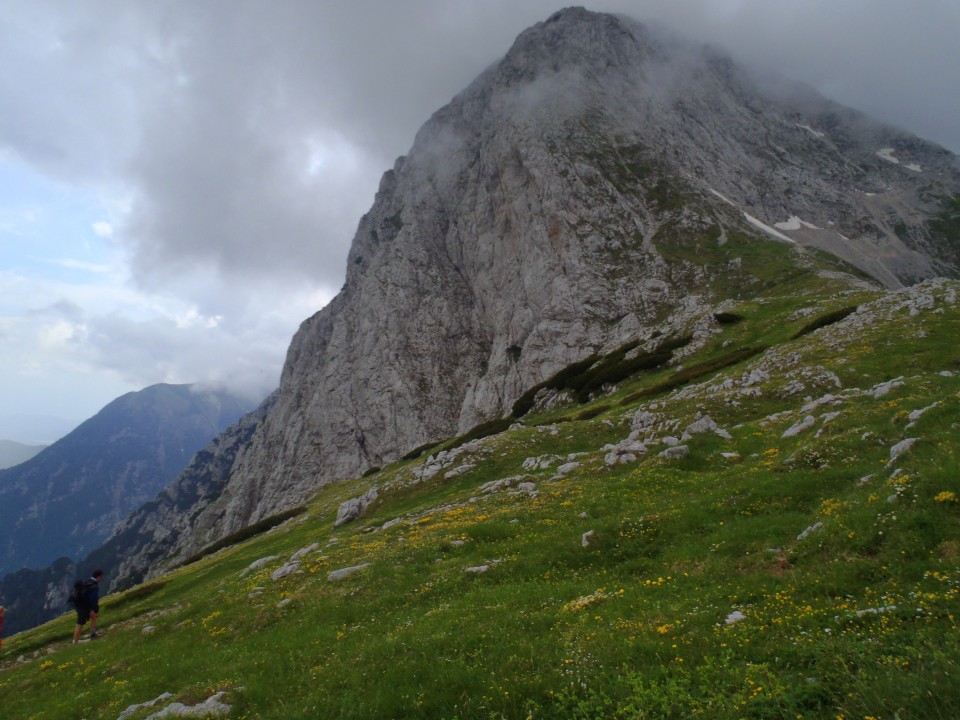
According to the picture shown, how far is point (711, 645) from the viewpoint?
8.61 metres

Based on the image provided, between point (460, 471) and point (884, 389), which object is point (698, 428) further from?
point (460, 471)

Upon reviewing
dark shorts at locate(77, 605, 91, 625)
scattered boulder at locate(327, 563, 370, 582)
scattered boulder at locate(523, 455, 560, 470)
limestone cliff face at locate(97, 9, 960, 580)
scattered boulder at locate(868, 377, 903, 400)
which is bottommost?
scattered boulder at locate(868, 377, 903, 400)

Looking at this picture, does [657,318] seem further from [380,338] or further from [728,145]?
[728,145]

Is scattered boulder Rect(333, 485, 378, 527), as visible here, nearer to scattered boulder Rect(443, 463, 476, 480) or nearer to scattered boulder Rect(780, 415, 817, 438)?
scattered boulder Rect(443, 463, 476, 480)

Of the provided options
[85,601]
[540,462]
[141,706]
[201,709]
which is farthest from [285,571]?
[540,462]

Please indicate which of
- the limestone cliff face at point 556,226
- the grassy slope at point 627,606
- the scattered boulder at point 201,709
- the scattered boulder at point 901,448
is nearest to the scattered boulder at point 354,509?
the grassy slope at point 627,606

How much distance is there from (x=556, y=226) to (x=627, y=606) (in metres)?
111

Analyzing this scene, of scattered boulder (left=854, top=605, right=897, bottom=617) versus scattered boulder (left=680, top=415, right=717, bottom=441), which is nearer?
scattered boulder (left=854, top=605, right=897, bottom=617)

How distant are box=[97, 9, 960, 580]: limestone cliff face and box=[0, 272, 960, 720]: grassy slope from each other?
7165 cm

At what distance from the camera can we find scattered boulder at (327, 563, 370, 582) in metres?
18.8

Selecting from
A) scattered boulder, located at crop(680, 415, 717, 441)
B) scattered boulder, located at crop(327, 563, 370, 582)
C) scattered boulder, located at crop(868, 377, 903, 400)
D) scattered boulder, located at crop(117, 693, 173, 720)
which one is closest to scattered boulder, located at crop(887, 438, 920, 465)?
scattered boulder, located at crop(868, 377, 903, 400)

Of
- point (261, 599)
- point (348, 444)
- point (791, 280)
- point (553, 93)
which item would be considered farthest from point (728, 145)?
point (261, 599)

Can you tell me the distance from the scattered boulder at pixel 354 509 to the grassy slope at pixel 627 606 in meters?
9.76

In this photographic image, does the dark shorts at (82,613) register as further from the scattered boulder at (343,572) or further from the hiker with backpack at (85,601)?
the scattered boulder at (343,572)
